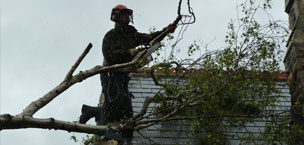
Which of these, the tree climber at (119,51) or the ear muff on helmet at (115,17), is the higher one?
the ear muff on helmet at (115,17)

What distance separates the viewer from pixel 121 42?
10.7 meters

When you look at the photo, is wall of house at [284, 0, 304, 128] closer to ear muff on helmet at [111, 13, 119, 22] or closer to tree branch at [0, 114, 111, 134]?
ear muff on helmet at [111, 13, 119, 22]

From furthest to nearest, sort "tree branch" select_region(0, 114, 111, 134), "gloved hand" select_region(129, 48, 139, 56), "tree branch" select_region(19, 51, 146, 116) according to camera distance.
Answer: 1. "gloved hand" select_region(129, 48, 139, 56)
2. "tree branch" select_region(19, 51, 146, 116)
3. "tree branch" select_region(0, 114, 111, 134)

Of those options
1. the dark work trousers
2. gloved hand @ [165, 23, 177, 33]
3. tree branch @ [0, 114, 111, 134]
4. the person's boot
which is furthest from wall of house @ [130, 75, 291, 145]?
tree branch @ [0, 114, 111, 134]

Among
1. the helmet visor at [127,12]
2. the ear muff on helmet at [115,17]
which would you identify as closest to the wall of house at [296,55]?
the helmet visor at [127,12]

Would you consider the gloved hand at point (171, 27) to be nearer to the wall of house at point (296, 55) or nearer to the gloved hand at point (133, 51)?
the gloved hand at point (133, 51)

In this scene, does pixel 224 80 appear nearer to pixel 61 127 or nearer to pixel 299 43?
pixel 299 43

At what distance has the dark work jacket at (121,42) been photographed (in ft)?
33.9

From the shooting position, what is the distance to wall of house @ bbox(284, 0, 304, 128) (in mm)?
11641

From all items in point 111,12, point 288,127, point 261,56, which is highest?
point 111,12

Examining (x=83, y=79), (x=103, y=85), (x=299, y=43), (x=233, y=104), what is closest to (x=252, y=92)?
(x=233, y=104)

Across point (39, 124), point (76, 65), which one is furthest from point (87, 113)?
point (39, 124)

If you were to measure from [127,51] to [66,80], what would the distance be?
2.55 metres

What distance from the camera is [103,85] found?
35.8 feet
